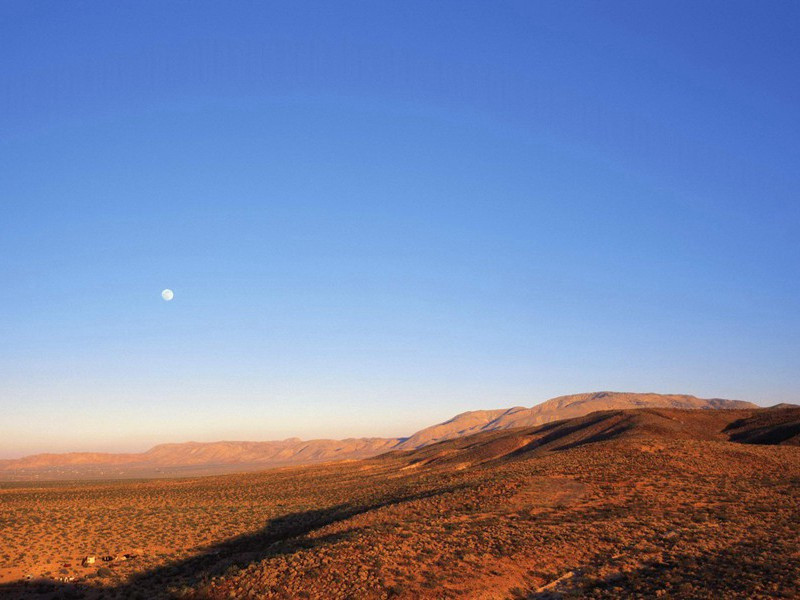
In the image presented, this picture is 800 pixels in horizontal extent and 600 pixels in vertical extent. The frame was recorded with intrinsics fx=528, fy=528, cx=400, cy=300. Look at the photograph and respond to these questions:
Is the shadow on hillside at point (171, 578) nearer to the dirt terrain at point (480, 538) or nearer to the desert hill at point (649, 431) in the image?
the dirt terrain at point (480, 538)

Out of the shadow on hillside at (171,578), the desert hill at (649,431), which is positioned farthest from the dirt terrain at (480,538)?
the desert hill at (649,431)

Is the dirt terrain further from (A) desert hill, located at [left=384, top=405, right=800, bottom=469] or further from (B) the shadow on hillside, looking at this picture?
(A) desert hill, located at [left=384, top=405, right=800, bottom=469]

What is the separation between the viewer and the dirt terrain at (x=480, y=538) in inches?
618

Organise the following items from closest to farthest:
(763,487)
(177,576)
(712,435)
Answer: (177,576)
(763,487)
(712,435)

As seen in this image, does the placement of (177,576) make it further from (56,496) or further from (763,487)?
(56,496)

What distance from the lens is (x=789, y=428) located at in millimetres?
52906

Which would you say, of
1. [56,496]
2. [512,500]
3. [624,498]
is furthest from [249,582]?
[56,496]

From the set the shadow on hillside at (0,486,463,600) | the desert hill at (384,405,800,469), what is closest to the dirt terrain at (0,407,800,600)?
the shadow on hillside at (0,486,463,600)

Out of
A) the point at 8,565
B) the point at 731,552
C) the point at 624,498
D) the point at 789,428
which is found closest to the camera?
the point at 731,552

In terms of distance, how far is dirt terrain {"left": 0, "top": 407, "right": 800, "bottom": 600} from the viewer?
15.7 meters

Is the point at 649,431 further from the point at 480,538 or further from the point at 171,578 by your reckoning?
the point at 171,578

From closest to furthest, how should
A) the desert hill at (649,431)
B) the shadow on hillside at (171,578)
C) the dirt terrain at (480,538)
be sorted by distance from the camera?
the dirt terrain at (480,538)
the shadow on hillside at (171,578)
the desert hill at (649,431)

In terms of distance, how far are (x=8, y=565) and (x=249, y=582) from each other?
14995 millimetres

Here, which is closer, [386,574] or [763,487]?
[386,574]
